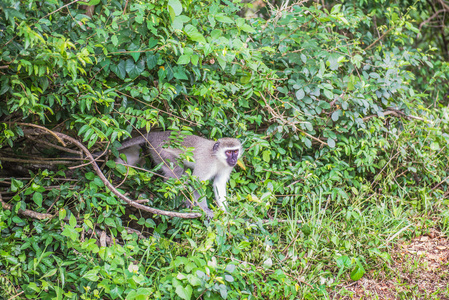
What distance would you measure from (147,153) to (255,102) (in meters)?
1.38

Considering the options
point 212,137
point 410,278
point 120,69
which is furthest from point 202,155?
point 410,278

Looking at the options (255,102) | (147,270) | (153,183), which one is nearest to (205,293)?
(147,270)

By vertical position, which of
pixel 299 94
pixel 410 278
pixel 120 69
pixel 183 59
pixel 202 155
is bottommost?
pixel 410 278

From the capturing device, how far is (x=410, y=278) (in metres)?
3.77

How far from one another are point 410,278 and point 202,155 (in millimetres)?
2324

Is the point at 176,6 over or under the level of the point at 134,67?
over

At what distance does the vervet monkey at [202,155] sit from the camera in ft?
13.5

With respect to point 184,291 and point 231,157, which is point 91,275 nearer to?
point 184,291

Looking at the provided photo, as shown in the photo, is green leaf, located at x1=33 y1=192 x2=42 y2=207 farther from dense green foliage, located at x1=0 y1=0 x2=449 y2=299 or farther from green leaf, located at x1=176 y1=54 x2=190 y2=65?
green leaf, located at x1=176 y1=54 x2=190 y2=65

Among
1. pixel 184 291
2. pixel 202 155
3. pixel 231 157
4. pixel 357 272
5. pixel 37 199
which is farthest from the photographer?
pixel 202 155

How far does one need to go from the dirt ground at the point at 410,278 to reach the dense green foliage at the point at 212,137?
129 millimetres

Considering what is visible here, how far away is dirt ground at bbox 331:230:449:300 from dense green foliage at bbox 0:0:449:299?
0.42 feet

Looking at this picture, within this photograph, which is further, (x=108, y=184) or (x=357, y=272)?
(x=357, y=272)

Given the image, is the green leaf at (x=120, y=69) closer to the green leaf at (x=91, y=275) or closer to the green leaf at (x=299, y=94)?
the green leaf at (x=91, y=275)
